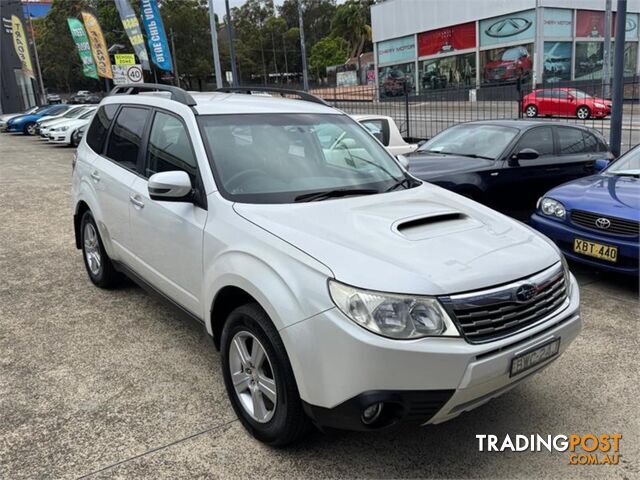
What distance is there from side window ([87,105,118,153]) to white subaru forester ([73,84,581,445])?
30.2 inches

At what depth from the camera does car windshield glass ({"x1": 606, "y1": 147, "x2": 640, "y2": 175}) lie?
592 centimetres

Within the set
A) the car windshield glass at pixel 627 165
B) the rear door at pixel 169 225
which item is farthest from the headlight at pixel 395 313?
the car windshield glass at pixel 627 165

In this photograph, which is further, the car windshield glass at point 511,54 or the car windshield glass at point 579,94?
the car windshield glass at point 511,54

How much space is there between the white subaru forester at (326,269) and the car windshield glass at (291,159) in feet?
0.04

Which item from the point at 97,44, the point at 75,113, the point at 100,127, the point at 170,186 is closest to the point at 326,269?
the point at 170,186

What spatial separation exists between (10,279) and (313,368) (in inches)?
175

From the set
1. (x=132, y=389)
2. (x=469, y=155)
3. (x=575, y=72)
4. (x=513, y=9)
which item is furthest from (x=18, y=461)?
(x=575, y=72)

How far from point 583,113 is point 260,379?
41.2 ft

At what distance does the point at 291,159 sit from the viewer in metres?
3.58

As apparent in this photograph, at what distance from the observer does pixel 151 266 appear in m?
3.91

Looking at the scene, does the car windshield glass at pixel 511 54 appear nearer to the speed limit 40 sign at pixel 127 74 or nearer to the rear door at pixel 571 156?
the speed limit 40 sign at pixel 127 74

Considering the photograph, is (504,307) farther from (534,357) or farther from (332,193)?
(332,193)

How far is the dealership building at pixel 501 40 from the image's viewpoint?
38344 millimetres

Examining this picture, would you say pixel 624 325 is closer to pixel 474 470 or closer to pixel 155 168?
pixel 474 470
